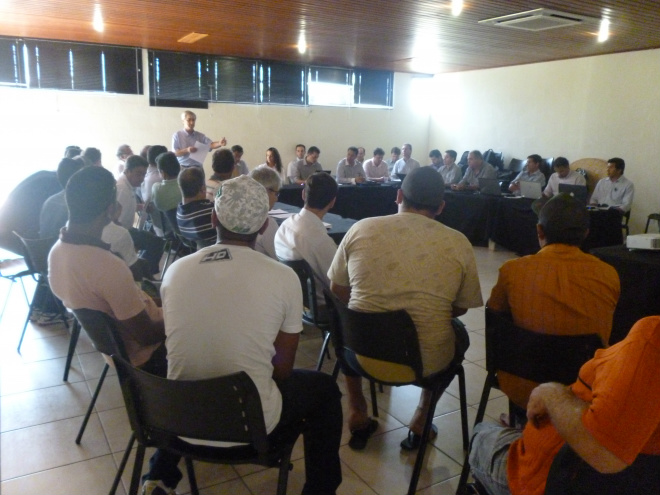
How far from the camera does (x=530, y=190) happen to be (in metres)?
7.05

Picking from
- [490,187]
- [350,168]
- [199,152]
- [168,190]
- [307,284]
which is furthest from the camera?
[350,168]

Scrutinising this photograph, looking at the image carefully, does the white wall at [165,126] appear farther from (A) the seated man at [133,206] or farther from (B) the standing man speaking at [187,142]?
(A) the seated man at [133,206]

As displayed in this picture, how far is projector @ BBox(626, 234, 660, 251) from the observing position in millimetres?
3381

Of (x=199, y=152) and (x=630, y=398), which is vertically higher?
(x=199, y=152)

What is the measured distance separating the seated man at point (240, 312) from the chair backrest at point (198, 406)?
0.30 feet

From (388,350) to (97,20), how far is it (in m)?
5.63

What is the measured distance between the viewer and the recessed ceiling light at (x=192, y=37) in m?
6.73

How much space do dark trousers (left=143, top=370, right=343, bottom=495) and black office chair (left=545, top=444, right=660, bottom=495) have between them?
72cm

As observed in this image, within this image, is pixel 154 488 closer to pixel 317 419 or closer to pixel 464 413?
pixel 317 419

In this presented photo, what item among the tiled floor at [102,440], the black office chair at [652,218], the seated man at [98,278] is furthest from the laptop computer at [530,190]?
the seated man at [98,278]

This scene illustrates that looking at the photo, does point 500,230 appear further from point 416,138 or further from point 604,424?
point 604,424

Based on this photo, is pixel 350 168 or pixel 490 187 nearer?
pixel 490 187

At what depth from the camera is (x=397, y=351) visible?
2023mm

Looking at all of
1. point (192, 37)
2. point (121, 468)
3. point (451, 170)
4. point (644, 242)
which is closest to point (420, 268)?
point (121, 468)
